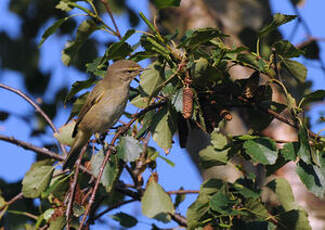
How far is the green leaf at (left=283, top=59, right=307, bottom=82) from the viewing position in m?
2.40

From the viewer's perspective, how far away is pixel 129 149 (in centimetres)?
221

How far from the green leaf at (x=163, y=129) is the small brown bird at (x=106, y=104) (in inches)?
31.7

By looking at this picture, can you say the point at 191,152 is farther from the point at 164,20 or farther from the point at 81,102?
the point at 81,102

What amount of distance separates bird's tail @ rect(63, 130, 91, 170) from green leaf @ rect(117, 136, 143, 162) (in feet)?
1.97

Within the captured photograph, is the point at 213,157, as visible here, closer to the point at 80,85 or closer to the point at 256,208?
the point at 256,208

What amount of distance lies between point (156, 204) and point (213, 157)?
412 mm

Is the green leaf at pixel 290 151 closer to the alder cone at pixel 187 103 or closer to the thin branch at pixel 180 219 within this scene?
the alder cone at pixel 187 103

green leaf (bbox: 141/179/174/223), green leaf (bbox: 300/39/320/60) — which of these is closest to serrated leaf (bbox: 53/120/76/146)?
green leaf (bbox: 141/179/174/223)

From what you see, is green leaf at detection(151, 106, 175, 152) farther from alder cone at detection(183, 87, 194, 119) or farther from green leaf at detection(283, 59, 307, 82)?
green leaf at detection(283, 59, 307, 82)

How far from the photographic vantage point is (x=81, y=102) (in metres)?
2.67

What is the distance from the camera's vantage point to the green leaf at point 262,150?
7.02 feet

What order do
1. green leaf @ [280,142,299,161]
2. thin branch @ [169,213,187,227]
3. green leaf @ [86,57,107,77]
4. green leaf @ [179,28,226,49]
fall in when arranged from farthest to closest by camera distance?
1. thin branch @ [169,213,187,227]
2. green leaf @ [86,57,107,77]
3. green leaf @ [280,142,299,161]
4. green leaf @ [179,28,226,49]

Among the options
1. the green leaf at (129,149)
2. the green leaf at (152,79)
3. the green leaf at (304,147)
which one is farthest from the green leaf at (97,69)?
the green leaf at (304,147)

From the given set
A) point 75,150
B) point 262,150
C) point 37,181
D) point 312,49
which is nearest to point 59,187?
point 37,181
